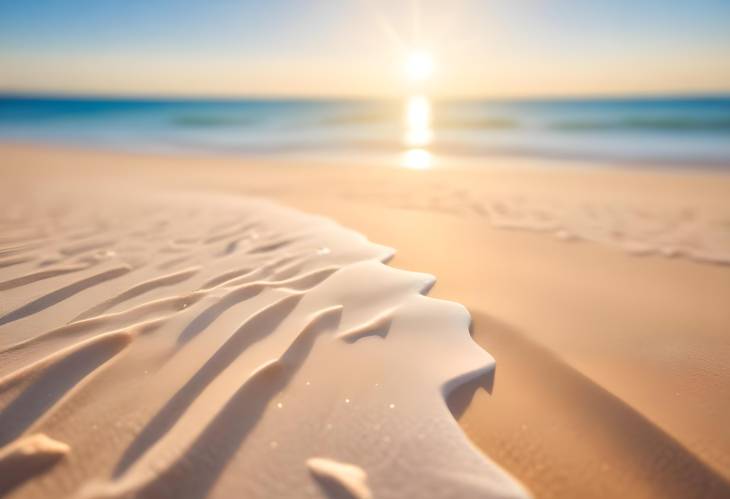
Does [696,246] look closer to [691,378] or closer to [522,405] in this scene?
[691,378]

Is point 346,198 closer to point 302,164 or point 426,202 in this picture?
point 426,202

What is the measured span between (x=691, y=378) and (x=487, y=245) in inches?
58.4

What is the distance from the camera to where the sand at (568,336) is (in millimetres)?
1191

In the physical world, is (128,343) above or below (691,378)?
above

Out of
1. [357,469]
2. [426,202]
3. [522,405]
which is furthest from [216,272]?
[426,202]

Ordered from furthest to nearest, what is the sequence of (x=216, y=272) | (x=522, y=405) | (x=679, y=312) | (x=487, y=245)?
(x=487, y=245) < (x=216, y=272) < (x=679, y=312) < (x=522, y=405)

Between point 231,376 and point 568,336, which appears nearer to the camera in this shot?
point 231,376

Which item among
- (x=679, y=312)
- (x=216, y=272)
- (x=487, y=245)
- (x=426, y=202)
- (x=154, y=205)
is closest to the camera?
(x=679, y=312)

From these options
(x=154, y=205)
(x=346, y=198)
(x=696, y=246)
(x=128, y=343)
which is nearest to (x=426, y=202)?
(x=346, y=198)

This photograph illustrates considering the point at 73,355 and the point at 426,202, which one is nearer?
the point at 73,355

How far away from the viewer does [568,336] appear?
1822 mm

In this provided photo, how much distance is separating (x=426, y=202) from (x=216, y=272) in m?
2.54

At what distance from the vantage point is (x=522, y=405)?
1.43 meters

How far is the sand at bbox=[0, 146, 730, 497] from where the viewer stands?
3.91ft
